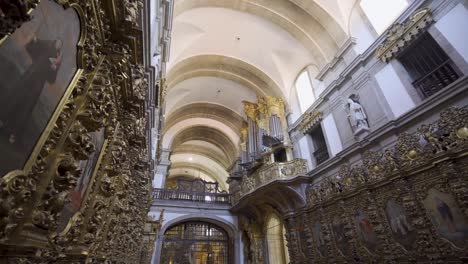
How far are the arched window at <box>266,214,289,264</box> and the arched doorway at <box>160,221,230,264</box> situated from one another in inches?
120

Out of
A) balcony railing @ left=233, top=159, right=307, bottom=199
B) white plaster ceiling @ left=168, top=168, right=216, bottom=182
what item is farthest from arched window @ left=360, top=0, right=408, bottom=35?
white plaster ceiling @ left=168, top=168, right=216, bottom=182

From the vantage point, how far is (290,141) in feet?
34.6

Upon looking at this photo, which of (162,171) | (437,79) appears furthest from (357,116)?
(162,171)

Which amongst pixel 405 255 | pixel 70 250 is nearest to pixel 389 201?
pixel 405 255

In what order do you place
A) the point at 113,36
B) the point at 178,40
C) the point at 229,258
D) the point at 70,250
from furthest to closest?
the point at 229,258 < the point at 178,40 < the point at 113,36 < the point at 70,250

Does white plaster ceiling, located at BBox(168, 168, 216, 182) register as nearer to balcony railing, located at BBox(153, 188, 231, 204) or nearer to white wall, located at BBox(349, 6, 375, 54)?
balcony railing, located at BBox(153, 188, 231, 204)

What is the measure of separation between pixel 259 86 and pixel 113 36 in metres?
11.1

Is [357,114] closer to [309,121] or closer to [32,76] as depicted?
[309,121]

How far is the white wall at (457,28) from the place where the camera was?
14.9 ft

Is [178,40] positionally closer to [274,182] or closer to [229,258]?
[274,182]

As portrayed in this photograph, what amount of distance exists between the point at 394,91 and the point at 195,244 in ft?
39.0

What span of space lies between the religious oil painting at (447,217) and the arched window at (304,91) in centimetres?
611

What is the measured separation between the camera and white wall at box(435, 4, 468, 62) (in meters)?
4.53

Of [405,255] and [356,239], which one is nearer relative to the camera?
[405,255]
